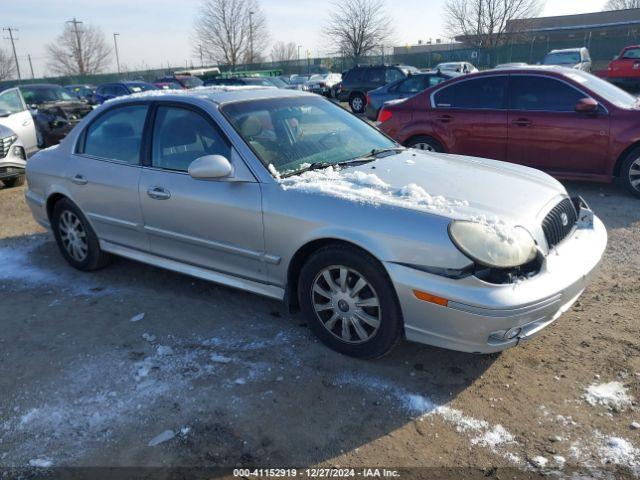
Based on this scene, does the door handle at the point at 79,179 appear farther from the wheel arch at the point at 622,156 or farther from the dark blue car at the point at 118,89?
the dark blue car at the point at 118,89

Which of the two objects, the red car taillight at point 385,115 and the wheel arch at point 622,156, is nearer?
the wheel arch at point 622,156

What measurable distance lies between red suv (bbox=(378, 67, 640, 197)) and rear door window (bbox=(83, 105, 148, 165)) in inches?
174

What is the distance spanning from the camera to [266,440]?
106 inches

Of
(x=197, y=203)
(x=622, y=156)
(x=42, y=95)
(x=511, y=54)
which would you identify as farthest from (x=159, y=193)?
(x=511, y=54)

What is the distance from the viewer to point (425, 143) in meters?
7.80

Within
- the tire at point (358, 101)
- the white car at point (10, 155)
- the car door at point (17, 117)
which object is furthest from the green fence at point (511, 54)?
the white car at point (10, 155)

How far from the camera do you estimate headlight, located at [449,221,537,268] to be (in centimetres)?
281

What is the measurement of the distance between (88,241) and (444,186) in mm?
3220

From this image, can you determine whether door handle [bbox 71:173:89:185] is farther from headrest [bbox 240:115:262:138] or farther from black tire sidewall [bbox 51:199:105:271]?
headrest [bbox 240:115:262:138]

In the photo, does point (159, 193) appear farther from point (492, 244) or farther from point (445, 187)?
point (492, 244)

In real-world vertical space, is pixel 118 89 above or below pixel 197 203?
above

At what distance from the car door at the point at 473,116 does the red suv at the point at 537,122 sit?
0.01m

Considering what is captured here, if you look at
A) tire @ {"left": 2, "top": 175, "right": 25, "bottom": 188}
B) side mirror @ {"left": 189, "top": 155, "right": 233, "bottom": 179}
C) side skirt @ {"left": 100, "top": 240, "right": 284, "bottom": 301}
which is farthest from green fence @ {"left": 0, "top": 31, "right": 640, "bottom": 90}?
side mirror @ {"left": 189, "top": 155, "right": 233, "bottom": 179}

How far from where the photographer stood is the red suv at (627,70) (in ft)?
65.1
